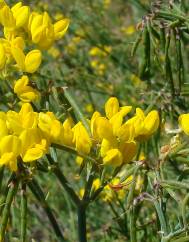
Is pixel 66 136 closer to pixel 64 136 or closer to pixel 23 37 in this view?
pixel 64 136

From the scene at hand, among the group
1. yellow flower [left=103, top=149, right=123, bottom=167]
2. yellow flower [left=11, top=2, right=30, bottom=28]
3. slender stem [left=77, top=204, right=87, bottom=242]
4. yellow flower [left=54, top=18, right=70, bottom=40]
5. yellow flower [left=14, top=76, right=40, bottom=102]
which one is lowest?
slender stem [left=77, top=204, right=87, bottom=242]

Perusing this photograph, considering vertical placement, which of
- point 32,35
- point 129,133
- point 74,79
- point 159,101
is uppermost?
point 32,35

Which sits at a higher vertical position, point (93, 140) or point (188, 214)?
point (93, 140)

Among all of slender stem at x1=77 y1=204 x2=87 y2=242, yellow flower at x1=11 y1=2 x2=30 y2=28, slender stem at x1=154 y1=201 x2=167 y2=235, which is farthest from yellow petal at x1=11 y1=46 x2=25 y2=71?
slender stem at x1=154 y1=201 x2=167 y2=235

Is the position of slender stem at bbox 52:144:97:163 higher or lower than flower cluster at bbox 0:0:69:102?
lower

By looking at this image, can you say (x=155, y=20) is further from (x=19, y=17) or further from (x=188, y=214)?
(x=188, y=214)

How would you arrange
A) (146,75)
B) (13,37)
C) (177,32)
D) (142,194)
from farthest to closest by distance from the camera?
1. (146,75)
2. (177,32)
3. (13,37)
4. (142,194)

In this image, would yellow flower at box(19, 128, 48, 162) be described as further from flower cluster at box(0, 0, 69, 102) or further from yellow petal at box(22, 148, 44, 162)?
flower cluster at box(0, 0, 69, 102)

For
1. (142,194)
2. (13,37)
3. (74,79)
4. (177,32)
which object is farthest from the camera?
(74,79)

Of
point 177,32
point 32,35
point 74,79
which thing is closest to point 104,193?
point 177,32
